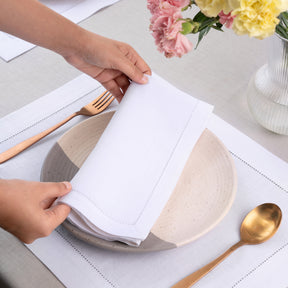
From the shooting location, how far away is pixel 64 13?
3.48ft

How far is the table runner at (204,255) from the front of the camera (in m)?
0.62

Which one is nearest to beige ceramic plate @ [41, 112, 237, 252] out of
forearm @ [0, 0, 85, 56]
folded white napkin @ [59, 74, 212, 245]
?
folded white napkin @ [59, 74, 212, 245]

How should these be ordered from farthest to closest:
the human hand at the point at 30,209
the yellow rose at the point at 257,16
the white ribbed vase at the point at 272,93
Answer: the white ribbed vase at the point at 272,93 → the human hand at the point at 30,209 → the yellow rose at the point at 257,16

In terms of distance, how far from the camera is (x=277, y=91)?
2.45 ft

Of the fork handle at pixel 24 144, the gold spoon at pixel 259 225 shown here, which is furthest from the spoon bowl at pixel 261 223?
the fork handle at pixel 24 144

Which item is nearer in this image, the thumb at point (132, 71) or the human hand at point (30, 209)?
the human hand at point (30, 209)

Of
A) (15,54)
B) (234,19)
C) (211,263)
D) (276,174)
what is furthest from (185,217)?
(15,54)

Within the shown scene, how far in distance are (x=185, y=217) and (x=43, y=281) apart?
0.21m

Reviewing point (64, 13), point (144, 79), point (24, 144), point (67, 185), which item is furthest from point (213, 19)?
point (64, 13)

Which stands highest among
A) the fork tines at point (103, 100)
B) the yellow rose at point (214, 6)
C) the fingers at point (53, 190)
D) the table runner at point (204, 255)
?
the yellow rose at point (214, 6)

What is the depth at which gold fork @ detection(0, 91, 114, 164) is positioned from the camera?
30.2 inches

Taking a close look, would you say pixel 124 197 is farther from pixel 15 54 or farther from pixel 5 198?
pixel 15 54

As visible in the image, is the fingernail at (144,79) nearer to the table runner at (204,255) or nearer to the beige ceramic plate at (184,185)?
the beige ceramic plate at (184,185)

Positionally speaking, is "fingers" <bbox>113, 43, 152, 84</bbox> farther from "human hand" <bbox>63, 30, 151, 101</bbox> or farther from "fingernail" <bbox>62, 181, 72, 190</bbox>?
"fingernail" <bbox>62, 181, 72, 190</bbox>
